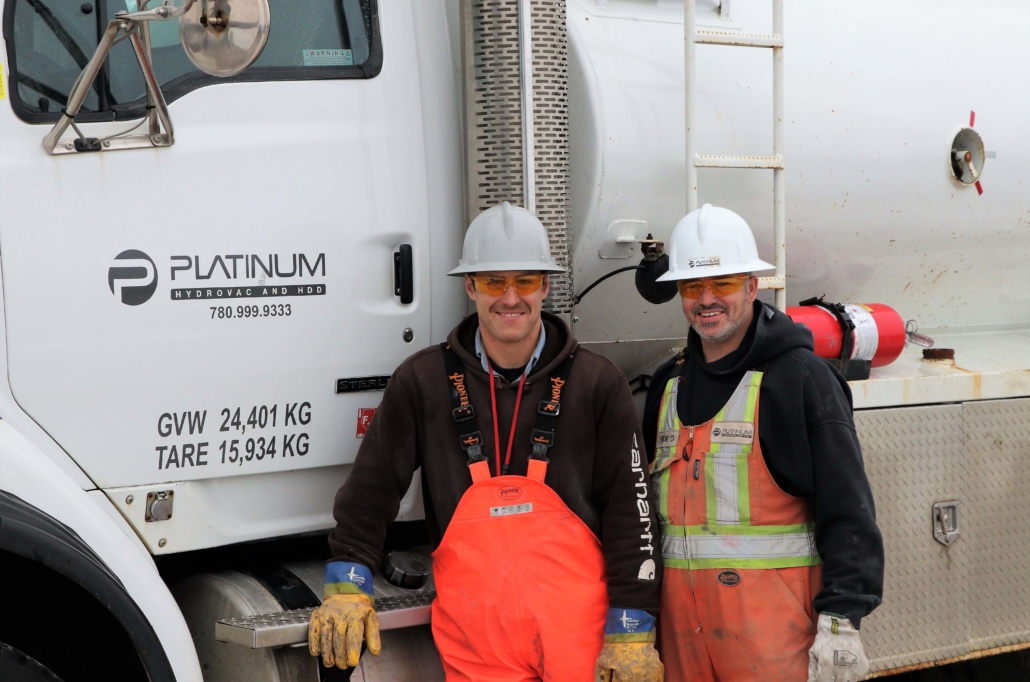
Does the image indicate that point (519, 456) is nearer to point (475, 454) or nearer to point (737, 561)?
point (475, 454)

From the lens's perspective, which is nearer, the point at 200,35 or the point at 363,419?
the point at 200,35

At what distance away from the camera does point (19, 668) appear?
2.09 meters

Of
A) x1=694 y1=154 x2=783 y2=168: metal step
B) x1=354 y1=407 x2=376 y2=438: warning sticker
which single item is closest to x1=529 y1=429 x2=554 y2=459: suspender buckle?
x1=354 y1=407 x2=376 y2=438: warning sticker

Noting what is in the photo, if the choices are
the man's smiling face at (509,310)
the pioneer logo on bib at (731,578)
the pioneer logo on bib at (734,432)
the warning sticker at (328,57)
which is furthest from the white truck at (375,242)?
the pioneer logo on bib at (731,578)

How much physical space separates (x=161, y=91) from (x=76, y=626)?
3.94ft

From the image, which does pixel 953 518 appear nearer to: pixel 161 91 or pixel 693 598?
pixel 693 598

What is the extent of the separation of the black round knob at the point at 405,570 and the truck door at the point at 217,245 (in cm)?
31

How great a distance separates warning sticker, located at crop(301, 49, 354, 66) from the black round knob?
4.22 feet

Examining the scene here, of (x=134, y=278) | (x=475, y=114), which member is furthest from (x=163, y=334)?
(x=475, y=114)

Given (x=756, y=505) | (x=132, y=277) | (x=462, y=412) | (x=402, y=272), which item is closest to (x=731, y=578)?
(x=756, y=505)

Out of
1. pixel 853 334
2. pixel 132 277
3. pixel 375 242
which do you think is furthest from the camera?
pixel 853 334

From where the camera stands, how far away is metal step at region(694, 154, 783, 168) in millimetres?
2943

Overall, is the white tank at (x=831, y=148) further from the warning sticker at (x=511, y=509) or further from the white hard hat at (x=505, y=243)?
the warning sticker at (x=511, y=509)

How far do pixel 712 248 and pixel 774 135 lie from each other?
625 millimetres
